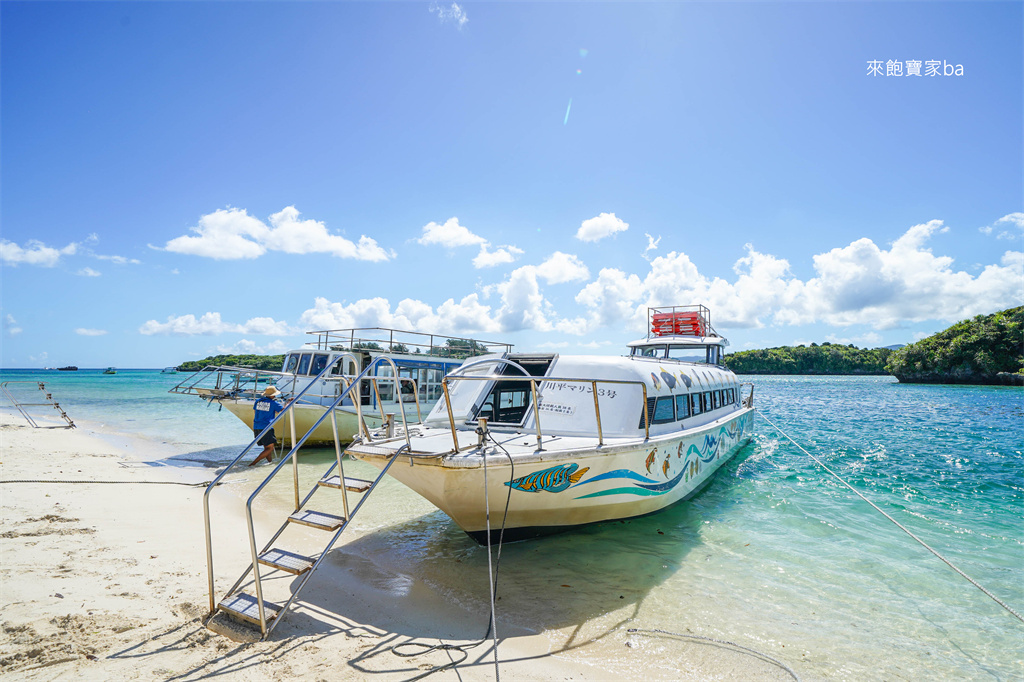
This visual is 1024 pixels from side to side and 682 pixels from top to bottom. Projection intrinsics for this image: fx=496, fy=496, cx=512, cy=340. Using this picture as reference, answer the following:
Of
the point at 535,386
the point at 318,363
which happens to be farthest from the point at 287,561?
the point at 318,363

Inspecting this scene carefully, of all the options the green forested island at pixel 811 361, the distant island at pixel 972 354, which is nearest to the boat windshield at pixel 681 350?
the distant island at pixel 972 354

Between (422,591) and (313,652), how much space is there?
68.7 inches

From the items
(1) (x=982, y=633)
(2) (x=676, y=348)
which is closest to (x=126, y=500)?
(1) (x=982, y=633)

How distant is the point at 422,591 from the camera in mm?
5875

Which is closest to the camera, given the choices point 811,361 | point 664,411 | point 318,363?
point 664,411

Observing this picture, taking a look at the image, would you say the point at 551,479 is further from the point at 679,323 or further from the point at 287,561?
the point at 679,323

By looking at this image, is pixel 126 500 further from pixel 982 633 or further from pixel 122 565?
pixel 982 633

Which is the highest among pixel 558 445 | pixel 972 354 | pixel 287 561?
pixel 972 354

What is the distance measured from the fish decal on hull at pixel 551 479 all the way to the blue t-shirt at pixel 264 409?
35.6 ft

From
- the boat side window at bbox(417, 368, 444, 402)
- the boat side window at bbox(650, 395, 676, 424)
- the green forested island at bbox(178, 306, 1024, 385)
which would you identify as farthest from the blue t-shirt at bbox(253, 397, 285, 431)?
the green forested island at bbox(178, 306, 1024, 385)

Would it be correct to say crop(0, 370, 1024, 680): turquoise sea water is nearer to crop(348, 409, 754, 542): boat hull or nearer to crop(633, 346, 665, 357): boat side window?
crop(348, 409, 754, 542): boat hull

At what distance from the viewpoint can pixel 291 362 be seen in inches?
711

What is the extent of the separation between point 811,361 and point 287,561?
136512 mm

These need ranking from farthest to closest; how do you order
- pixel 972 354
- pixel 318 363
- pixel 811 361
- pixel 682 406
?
pixel 811 361 → pixel 972 354 → pixel 318 363 → pixel 682 406
